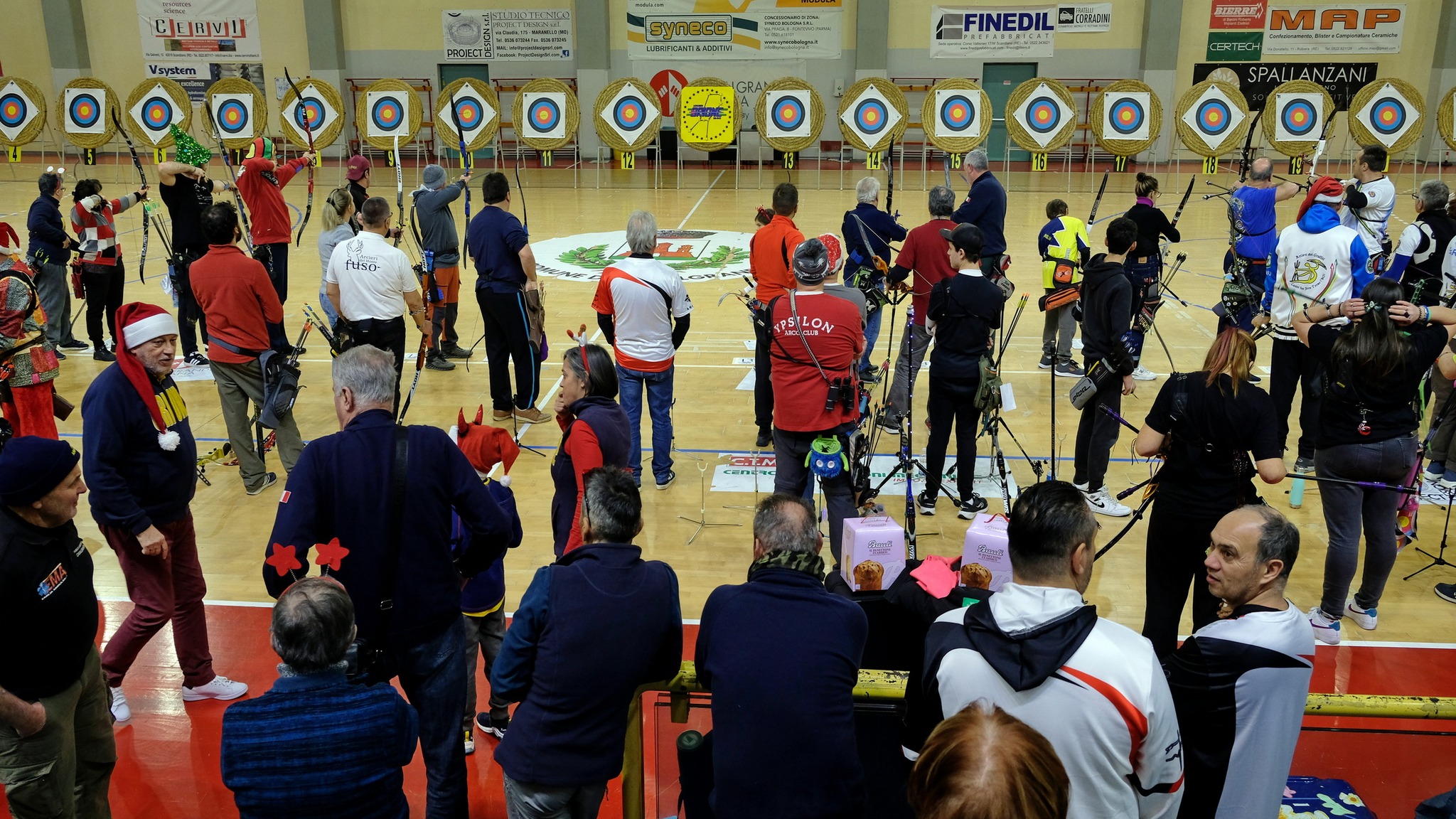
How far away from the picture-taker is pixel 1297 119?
1681 centimetres

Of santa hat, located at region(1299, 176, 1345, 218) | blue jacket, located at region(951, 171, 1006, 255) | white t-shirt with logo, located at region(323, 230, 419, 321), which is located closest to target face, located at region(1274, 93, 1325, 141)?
blue jacket, located at region(951, 171, 1006, 255)

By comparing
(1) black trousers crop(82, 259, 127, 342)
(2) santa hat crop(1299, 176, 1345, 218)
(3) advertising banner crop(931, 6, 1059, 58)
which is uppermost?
(3) advertising banner crop(931, 6, 1059, 58)

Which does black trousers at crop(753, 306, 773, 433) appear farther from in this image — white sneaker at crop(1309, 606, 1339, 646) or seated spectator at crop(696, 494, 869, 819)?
seated spectator at crop(696, 494, 869, 819)

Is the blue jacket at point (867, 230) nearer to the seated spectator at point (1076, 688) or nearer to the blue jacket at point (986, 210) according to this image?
the blue jacket at point (986, 210)

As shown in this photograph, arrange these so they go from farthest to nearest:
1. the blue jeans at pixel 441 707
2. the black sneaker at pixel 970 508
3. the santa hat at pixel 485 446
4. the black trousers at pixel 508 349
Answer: the black trousers at pixel 508 349, the black sneaker at pixel 970 508, the santa hat at pixel 485 446, the blue jeans at pixel 441 707

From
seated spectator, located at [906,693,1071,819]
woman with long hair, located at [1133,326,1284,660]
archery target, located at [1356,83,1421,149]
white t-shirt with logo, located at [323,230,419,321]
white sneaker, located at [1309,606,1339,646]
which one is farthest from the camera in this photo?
archery target, located at [1356,83,1421,149]

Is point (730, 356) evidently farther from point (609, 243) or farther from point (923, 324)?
point (609, 243)

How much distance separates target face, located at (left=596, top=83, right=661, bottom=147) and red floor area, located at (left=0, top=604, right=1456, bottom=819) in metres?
13.7

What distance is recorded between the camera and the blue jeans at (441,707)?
289 cm

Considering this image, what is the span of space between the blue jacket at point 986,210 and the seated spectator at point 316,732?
17.9 feet

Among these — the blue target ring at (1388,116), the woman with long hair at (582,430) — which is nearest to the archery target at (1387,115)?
the blue target ring at (1388,116)

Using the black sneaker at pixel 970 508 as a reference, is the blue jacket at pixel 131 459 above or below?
above

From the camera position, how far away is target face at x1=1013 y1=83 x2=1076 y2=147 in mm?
16609

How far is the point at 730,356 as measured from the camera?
7.96 meters
